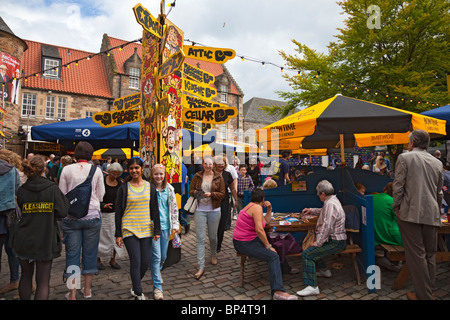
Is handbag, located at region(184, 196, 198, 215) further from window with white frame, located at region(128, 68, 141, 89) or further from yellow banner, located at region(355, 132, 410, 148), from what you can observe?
window with white frame, located at region(128, 68, 141, 89)

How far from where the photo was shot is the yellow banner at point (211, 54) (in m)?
5.23

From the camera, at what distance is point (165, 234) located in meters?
4.05

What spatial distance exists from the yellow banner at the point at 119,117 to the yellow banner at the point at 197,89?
1036 mm

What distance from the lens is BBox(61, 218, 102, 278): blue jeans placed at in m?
3.45

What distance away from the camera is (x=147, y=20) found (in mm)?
4449

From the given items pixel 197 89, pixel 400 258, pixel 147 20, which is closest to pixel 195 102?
pixel 197 89

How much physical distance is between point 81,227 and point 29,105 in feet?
71.2

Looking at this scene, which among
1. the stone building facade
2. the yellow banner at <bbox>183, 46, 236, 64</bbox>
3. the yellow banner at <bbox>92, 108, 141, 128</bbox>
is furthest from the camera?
the stone building facade

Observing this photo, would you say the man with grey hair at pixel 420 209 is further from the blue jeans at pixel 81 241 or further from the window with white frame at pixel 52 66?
the window with white frame at pixel 52 66

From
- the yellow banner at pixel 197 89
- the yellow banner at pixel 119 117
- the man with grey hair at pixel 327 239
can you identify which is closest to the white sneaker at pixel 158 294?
the man with grey hair at pixel 327 239

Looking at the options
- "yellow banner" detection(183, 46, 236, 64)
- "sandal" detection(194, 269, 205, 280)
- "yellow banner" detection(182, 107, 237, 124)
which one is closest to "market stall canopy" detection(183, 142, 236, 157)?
"yellow banner" detection(182, 107, 237, 124)

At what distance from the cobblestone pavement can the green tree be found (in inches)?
342

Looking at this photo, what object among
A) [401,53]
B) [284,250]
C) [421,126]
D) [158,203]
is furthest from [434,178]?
[401,53]

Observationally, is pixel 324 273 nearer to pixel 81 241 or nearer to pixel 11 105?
pixel 81 241
